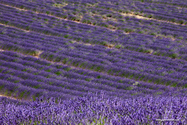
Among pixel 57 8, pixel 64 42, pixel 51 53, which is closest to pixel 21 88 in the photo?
pixel 51 53

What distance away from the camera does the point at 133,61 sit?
12023 mm

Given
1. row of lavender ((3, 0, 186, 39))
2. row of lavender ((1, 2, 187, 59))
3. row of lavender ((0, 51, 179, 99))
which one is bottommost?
row of lavender ((0, 51, 179, 99))

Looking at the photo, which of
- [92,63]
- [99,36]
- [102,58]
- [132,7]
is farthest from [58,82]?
[132,7]

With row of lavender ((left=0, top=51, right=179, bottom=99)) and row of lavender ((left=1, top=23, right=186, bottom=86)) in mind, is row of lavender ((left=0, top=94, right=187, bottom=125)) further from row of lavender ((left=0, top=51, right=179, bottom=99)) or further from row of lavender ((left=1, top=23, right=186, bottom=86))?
row of lavender ((left=1, top=23, right=186, bottom=86))

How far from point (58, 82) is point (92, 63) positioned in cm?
265

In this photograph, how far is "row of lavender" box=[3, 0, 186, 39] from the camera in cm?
1727

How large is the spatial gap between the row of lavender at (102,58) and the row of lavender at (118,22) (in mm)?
4028

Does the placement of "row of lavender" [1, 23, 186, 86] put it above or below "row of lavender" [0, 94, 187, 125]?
below

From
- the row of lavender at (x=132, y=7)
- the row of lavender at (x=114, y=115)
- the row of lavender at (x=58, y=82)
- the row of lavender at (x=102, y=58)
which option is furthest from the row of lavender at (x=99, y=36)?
the row of lavender at (x=114, y=115)

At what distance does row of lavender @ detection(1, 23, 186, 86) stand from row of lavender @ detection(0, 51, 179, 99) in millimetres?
681

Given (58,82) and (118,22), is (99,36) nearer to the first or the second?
(118,22)

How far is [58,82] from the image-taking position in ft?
30.7

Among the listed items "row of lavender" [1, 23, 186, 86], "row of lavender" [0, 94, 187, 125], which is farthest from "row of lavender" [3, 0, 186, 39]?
"row of lavender" [0, 94, 187, 125]

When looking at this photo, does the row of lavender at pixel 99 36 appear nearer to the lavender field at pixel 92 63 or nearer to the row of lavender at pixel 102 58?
the lavender field at pixel 92 63
